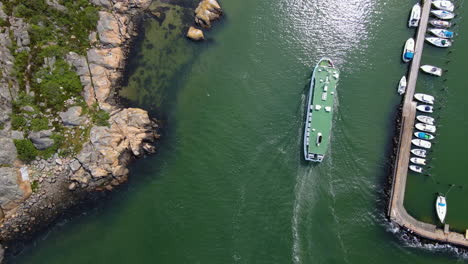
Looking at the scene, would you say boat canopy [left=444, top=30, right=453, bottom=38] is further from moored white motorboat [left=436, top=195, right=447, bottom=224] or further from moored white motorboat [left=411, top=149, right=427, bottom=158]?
moored white motorboat [left=436, top=195, right=447, bottom=224]

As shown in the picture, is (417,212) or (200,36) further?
(200,36)

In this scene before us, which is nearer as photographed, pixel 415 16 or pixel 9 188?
pixel 9 188

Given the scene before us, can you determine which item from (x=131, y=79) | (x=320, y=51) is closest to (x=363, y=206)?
(x=320, y=51)

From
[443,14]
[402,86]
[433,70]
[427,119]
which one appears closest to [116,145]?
[402,86]

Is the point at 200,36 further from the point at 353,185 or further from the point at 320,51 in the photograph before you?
the point at 353,185

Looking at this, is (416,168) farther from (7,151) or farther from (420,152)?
(7,151)

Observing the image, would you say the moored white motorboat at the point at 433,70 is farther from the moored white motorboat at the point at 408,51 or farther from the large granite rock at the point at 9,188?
the large granite rock at the point at 9,188
